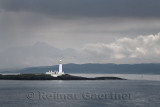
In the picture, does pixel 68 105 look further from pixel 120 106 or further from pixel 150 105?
pixel 150 105

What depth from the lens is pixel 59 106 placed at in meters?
57.3

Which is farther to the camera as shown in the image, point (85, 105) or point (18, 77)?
point (18, 77)

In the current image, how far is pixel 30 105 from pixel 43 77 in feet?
442

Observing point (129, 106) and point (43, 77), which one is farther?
point (43, 77)

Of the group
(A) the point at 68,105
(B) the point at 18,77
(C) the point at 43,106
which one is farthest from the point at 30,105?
(B) the point at 18,77

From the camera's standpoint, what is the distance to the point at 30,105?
194 feet

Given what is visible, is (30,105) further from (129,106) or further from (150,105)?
(150,105)

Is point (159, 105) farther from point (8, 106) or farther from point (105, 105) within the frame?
point (8, 106)

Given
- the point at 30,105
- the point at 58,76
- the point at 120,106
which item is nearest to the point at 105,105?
the point at 120,106

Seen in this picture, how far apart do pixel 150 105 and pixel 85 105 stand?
11672 millimetres

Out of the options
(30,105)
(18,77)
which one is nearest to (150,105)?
(30,105)

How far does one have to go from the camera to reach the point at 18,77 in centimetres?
19950

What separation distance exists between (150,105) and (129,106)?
4343 millimetres

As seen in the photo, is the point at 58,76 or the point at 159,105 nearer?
the point at 159,105
